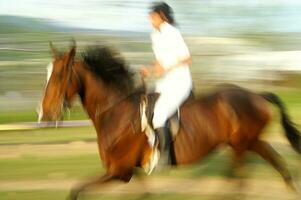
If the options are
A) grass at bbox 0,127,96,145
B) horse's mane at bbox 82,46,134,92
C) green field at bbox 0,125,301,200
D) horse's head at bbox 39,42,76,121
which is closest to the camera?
horse's head at bbox 39,42,76,121

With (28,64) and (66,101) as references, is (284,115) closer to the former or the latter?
(66,101)

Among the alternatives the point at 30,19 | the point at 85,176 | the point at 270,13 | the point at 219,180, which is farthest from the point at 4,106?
the point at 219,180

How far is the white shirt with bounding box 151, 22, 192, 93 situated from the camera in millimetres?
6906

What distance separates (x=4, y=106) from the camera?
23.6m

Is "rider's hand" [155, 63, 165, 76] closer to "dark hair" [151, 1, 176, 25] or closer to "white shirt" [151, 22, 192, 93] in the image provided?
"white shirt" [151, 22, 192, 93]

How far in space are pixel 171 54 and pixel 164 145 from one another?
3.25 feet

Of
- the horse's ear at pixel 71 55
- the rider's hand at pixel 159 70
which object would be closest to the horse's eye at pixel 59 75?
the horse's ear at pixel 71 55

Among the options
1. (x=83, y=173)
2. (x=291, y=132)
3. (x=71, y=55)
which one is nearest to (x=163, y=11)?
(x=71, y=55)

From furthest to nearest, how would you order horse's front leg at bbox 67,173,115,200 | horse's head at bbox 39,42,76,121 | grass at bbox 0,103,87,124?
1. grass at bbox 0,103,87,124
2. horse's head at bbox 39,42,76,121
3. horse's front leg at bbox 67,173,115,200

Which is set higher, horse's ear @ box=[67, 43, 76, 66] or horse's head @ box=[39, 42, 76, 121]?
horse's ear @ box=[67, 43, 76, 66]

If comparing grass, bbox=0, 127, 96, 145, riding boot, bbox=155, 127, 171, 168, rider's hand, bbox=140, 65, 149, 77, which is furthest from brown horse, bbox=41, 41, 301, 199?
grass, bbox=0, 127, 96, 145

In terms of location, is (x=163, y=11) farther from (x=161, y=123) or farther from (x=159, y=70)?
(x=161, y=123)

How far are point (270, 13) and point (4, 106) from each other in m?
10.7

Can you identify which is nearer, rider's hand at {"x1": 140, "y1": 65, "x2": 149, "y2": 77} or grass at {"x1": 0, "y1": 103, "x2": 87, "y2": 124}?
rider's hand at {"x1": 140, "y1": 65, "x2": 149, "y2": 77}
